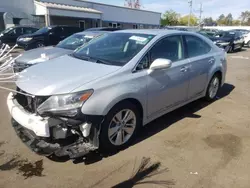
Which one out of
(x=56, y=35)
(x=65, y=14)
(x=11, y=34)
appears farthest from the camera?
(x=65, y=14)

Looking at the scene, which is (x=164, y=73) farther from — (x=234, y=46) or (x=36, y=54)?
(x=234, y=46)

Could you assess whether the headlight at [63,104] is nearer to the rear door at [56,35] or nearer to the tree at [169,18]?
the rear door at [56,35]

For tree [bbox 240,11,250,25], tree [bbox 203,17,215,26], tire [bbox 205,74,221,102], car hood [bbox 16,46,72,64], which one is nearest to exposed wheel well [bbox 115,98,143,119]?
tire [bbox 205,74,221,102]

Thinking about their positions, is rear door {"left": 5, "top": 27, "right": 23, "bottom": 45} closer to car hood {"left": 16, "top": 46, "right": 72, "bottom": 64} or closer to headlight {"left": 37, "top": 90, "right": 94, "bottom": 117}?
car hood {"left": 16, "top": 46, "right": 72, "bottom": 64}

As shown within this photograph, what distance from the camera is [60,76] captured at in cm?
321

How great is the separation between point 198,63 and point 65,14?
889 inches

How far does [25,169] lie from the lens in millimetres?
3057

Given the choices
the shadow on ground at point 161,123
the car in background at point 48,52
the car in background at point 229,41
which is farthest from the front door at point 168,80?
the car in background at point 229,41

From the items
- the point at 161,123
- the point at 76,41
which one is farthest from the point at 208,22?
the point at 161,123

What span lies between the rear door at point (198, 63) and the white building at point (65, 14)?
20828 mm

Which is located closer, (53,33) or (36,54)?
(36,54)

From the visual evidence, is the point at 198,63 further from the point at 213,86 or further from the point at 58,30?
the point at 58,30

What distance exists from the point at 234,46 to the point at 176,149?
15828 mm

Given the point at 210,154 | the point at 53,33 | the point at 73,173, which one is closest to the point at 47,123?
the point at 73,173
